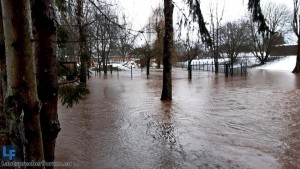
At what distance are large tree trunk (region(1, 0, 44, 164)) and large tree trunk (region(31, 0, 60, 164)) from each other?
0.60 m

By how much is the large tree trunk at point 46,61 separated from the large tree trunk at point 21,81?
60cm

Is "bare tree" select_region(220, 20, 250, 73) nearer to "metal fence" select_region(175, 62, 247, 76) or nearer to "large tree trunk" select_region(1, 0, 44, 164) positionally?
"metal fence" select_region(175, 62, 247, 76)

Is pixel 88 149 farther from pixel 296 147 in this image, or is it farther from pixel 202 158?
pixel 296 147

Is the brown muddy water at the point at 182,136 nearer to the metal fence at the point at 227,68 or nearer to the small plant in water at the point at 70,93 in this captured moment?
the small plant in water at the point at 70,93

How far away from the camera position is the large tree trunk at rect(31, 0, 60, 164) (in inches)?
84.8

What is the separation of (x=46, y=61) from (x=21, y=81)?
2.37 feet

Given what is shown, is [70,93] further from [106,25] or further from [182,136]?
[182,136]

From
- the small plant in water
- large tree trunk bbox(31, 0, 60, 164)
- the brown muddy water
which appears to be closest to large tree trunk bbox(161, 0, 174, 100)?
the brown muddy water

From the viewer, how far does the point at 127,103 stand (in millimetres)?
10672

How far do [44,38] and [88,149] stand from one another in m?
3.36

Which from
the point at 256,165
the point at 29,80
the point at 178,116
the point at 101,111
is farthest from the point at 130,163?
the point at 101,111

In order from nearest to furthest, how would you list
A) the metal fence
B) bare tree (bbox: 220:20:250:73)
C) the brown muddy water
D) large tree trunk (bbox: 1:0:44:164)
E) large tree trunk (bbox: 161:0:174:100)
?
1. large tree trunk (bbox: 1:0:44:164)
2. the brown muddy water
3. large tree trunk (bbox: 161:0:174:100)
4. the metal fence
5. bare tree (bbox: 220:20:250:73)

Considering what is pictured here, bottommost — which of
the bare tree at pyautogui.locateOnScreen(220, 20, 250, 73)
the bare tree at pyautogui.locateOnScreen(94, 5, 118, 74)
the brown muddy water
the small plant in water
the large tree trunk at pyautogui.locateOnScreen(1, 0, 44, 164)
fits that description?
the brown muddy water

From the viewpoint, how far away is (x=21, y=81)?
1476 mm
